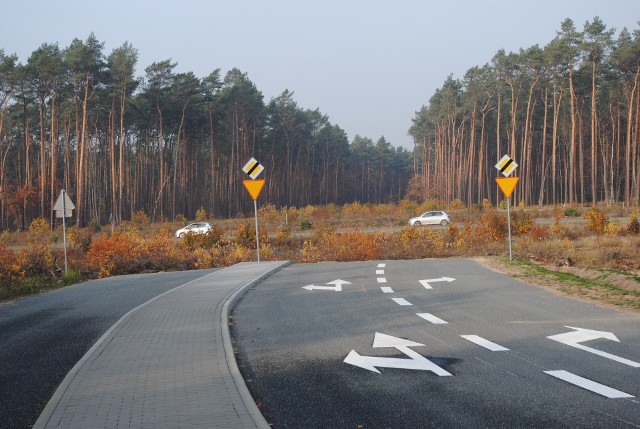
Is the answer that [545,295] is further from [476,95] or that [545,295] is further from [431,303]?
[476,95]

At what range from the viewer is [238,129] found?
72.6 m

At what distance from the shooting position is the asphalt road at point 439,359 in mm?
5414

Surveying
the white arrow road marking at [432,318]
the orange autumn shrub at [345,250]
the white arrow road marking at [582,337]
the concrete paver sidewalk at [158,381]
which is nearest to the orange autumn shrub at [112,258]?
the orange autumn shrub at [345,250]

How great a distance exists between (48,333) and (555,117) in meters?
59.2

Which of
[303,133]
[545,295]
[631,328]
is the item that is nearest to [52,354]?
[631,328]

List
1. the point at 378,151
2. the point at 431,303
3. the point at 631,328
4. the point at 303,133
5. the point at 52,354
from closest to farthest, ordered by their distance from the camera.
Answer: the point at 52,354 < the point at 631,328 < the point at 431,303 < the point at 303,133 < the point at 378,151

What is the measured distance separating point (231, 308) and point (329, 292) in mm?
2898

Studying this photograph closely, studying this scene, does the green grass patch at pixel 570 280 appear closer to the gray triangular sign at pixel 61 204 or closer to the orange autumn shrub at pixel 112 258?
the orange autumn shrub at pixel 112 258

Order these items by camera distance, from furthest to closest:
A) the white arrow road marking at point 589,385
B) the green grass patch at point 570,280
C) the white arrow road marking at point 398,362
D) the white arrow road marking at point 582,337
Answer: the green grass patch at point 570,280, the white arrow road marking at point 582,337, the white arrow road marking at point 398,362, the white arrow road marking at point 589,385

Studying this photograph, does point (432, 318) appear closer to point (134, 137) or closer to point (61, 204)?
point (61, 204)

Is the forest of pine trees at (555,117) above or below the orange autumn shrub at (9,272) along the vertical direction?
above

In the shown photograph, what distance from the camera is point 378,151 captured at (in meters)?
148

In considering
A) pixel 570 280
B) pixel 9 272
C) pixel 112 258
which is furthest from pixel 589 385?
pixel 112 258

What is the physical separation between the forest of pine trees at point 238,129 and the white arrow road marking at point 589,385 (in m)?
36.9
